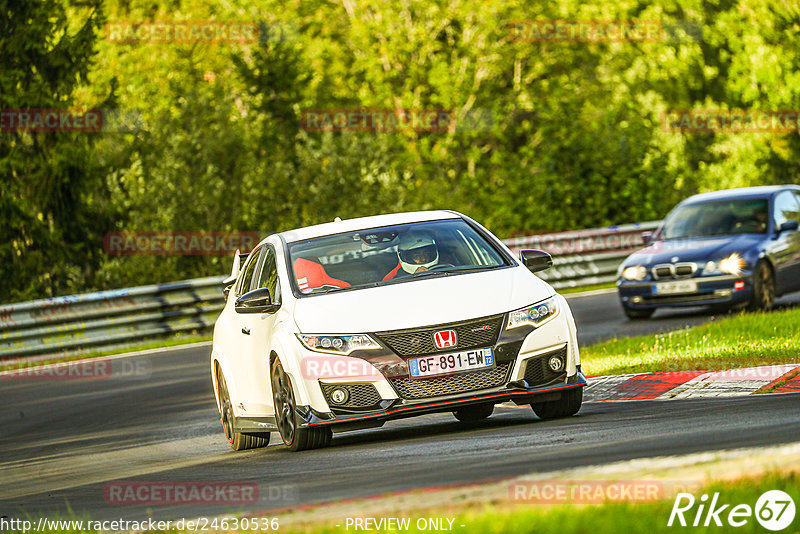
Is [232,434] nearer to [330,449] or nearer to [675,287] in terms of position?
[330,449]

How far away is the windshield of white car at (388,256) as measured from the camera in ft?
33.2

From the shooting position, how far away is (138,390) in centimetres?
1650

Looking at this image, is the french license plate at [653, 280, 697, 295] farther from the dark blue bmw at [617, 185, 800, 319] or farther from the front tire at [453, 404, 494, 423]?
the front tire at [453, 404, 494, 423]

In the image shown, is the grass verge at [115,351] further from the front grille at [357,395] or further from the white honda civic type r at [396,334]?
the front grille at [357,395]

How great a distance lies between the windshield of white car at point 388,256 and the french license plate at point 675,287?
8227mm

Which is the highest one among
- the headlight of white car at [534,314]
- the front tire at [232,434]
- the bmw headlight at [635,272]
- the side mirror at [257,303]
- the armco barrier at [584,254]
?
the side mirror at [257,303]

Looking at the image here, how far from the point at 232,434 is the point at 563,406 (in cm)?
280

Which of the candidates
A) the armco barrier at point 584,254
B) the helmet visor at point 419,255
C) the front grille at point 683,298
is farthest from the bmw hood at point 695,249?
the helmet visor at point 419,255

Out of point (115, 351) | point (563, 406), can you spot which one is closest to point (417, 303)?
point (563, 406)

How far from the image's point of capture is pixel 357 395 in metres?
9.18

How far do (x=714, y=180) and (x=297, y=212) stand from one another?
1662cm

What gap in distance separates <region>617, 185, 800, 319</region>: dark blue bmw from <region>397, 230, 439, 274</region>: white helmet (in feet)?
28.3

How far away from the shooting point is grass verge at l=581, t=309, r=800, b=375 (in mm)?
12109

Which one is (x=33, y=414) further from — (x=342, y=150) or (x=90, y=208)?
(x=342, y=150)
